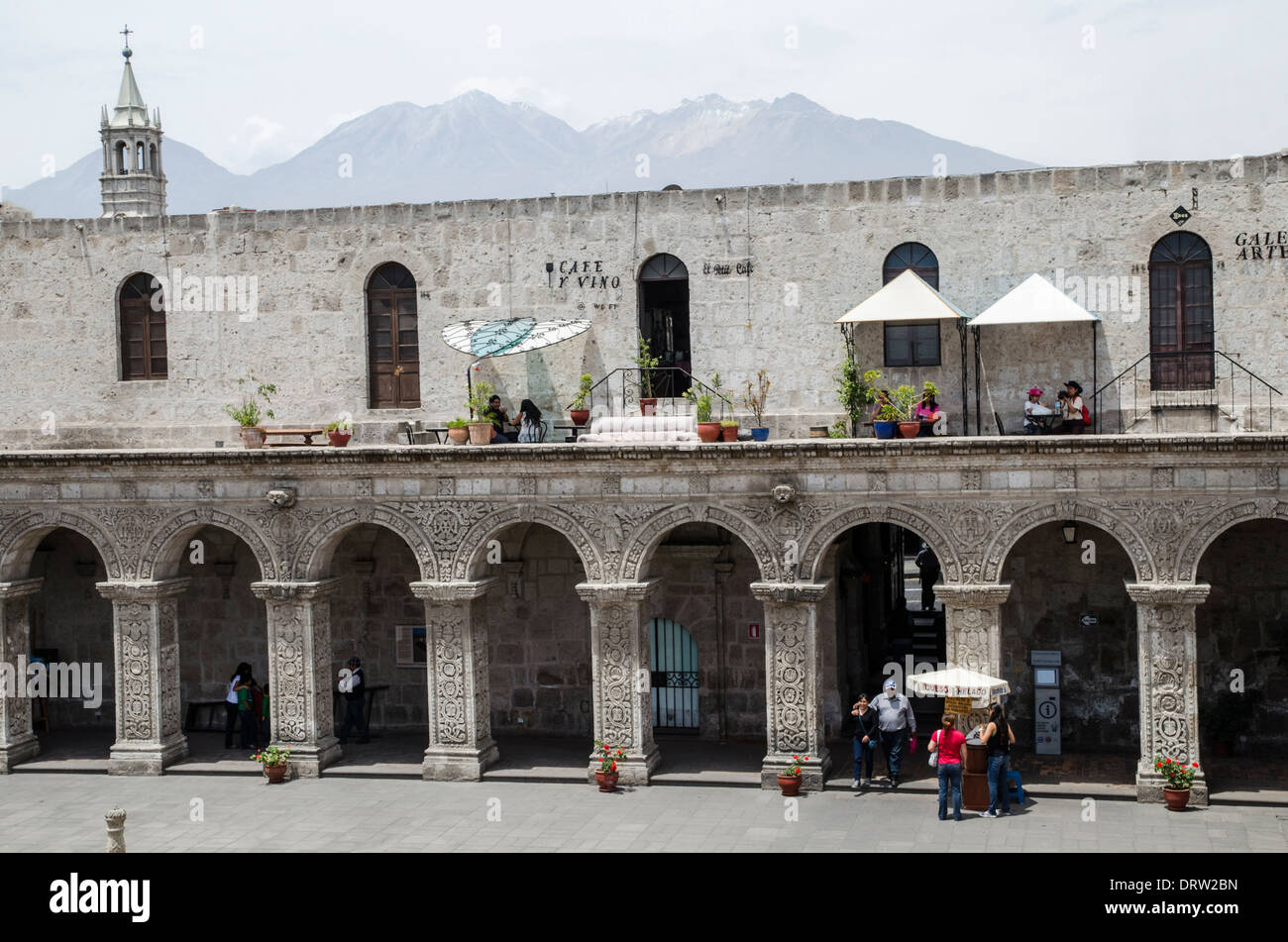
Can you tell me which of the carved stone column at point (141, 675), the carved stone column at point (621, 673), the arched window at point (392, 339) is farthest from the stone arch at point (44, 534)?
the carved stone column at point (621, 673)

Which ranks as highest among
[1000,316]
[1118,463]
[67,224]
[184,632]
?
[67,224]

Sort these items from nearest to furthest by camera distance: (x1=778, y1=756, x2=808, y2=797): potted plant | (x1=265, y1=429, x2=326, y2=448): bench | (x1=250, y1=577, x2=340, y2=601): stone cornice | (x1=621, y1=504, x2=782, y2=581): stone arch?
(x1=778, y1=756, x2=808, y2=797): potted plant
(x1=621, y1=504, x2=782, y2=581): stone arch
(x1=250, y1=577, x2=340, y2=601): stone cornice
(x1=265, y1=429, x2=326, y2=448): bench

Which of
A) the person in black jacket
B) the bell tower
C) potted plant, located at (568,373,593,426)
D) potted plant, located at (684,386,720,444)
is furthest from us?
the bell tower

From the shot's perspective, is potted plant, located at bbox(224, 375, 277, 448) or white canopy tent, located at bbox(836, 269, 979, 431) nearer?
white canopy tent, located at bbox(836, 269, 979, 431)

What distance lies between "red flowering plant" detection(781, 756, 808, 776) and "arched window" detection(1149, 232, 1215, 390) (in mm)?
8954

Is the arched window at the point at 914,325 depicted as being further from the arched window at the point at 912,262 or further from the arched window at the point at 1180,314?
the arched window at the point at 1180,314

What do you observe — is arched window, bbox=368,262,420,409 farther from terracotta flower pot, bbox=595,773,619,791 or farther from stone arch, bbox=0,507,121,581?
terracotta flower pot, bbox=595,773,619,791

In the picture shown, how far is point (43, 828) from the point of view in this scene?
25.5m

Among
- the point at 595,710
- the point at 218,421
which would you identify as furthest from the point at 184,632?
the point at 595,710

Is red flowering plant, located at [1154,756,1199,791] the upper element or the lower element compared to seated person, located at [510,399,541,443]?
lower

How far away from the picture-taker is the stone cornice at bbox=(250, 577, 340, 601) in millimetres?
28422

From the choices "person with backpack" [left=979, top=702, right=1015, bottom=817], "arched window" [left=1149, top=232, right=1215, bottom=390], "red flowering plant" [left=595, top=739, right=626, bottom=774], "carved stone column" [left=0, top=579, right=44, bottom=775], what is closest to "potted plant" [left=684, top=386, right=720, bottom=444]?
"red flowering plant" [left=595, top=739, right=626, bottom=774]

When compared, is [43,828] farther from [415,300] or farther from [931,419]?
[931,419]

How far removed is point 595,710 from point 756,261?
28.8ft
